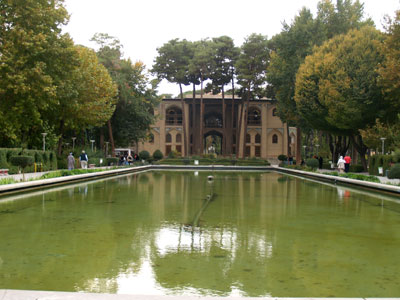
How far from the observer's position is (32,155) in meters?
24.8

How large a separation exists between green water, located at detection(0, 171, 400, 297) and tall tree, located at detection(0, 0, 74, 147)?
12.6 meters

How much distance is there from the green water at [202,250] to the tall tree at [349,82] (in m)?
18.2

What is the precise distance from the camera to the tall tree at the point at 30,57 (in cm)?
2139

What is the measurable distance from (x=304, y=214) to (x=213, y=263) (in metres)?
4.87

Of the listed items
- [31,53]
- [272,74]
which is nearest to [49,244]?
[31,53]

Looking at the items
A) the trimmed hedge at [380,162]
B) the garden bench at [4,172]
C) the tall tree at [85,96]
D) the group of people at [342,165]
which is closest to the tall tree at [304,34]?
the group of people at [342,165]

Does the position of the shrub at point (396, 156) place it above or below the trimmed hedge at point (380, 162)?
above

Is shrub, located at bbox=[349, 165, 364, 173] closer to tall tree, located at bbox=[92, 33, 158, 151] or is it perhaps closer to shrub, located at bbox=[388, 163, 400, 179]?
shrub, located at bbox=[388, 163, 400, 179]

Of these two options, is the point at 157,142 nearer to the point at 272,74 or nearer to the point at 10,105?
the point at 272,74

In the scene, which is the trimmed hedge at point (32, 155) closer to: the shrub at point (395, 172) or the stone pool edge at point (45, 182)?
the stone pool edge at point (45, 182)

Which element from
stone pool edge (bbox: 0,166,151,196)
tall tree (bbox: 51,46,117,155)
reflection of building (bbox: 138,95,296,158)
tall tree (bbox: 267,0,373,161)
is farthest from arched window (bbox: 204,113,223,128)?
stone pool edge (bbox: 0,166,151,196)

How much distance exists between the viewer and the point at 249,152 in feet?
195

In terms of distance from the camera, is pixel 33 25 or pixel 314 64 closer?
pixel 33 25

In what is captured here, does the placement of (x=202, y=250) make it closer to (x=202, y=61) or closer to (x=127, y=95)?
(x=127, y=95)
